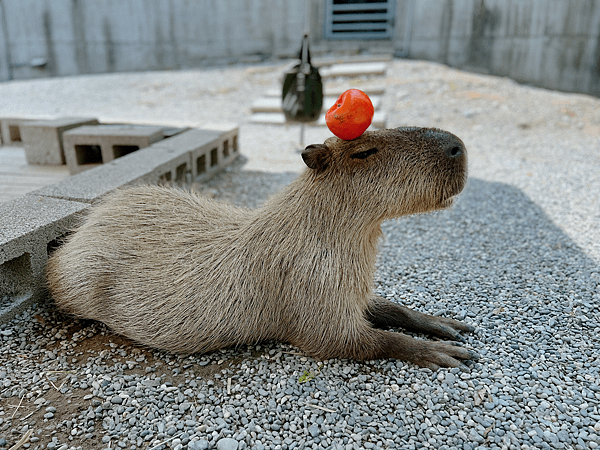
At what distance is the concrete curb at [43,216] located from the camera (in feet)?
8.70

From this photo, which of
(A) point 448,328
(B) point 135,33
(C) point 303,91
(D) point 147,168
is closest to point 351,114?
(A) point 448,328

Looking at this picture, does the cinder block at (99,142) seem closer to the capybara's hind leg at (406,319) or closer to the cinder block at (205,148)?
the cinder block at (205,148)

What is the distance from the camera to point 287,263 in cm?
241

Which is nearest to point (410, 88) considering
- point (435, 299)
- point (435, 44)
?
point (435, 44)

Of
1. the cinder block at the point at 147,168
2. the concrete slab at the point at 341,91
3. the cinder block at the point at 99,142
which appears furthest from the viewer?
the concrete slab at the point at 341,91

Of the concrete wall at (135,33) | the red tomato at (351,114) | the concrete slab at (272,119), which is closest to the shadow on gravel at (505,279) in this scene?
the red tomato at (351,114)

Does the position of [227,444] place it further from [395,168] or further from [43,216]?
[43,216]

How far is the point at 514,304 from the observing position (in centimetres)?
301

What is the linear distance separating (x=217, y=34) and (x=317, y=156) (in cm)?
1125

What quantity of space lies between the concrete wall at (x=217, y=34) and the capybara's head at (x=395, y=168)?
854 centimetres

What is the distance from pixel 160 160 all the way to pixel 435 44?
8.63m

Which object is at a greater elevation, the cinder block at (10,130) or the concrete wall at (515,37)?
the concrete wall at (515,37)

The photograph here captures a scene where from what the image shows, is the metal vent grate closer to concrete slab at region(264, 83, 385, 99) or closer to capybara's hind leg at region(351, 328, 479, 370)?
concrete slab at region(264, 83, 385, 99)

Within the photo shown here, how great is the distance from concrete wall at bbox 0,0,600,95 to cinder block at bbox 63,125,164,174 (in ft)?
25.9
